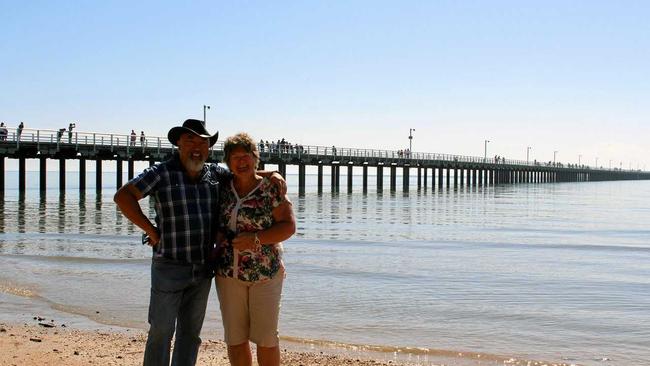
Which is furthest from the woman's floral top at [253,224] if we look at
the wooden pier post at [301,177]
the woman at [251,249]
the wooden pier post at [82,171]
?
the wooden pier post at [301,177]

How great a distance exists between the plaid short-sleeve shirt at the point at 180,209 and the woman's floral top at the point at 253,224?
0.16 m

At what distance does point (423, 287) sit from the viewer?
11.2 m

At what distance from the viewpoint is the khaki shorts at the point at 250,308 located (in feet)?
14.9

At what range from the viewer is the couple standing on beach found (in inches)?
177

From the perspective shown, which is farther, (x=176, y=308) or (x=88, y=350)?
(x=88, y=350)

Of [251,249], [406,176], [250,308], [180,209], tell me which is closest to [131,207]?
[180,209]

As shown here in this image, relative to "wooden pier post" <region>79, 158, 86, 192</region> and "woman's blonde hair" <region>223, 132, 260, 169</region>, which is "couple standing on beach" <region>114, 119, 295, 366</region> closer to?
"woman's blonde hair" <region>223, 132, 260, 169</region>

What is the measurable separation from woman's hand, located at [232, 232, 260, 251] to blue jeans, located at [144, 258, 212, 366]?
0.35m

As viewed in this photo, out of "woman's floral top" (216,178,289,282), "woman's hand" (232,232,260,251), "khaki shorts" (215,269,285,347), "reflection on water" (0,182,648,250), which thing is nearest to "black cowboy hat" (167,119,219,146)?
"woman's floral top" (216,178,289,282)

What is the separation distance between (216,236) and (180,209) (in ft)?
0.99

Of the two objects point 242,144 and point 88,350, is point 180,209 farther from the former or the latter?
point 88,350

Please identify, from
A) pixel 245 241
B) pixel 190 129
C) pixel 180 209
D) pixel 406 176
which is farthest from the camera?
pixel 406 176

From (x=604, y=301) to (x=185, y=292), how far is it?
733 centimetres

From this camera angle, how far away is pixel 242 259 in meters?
4.51
